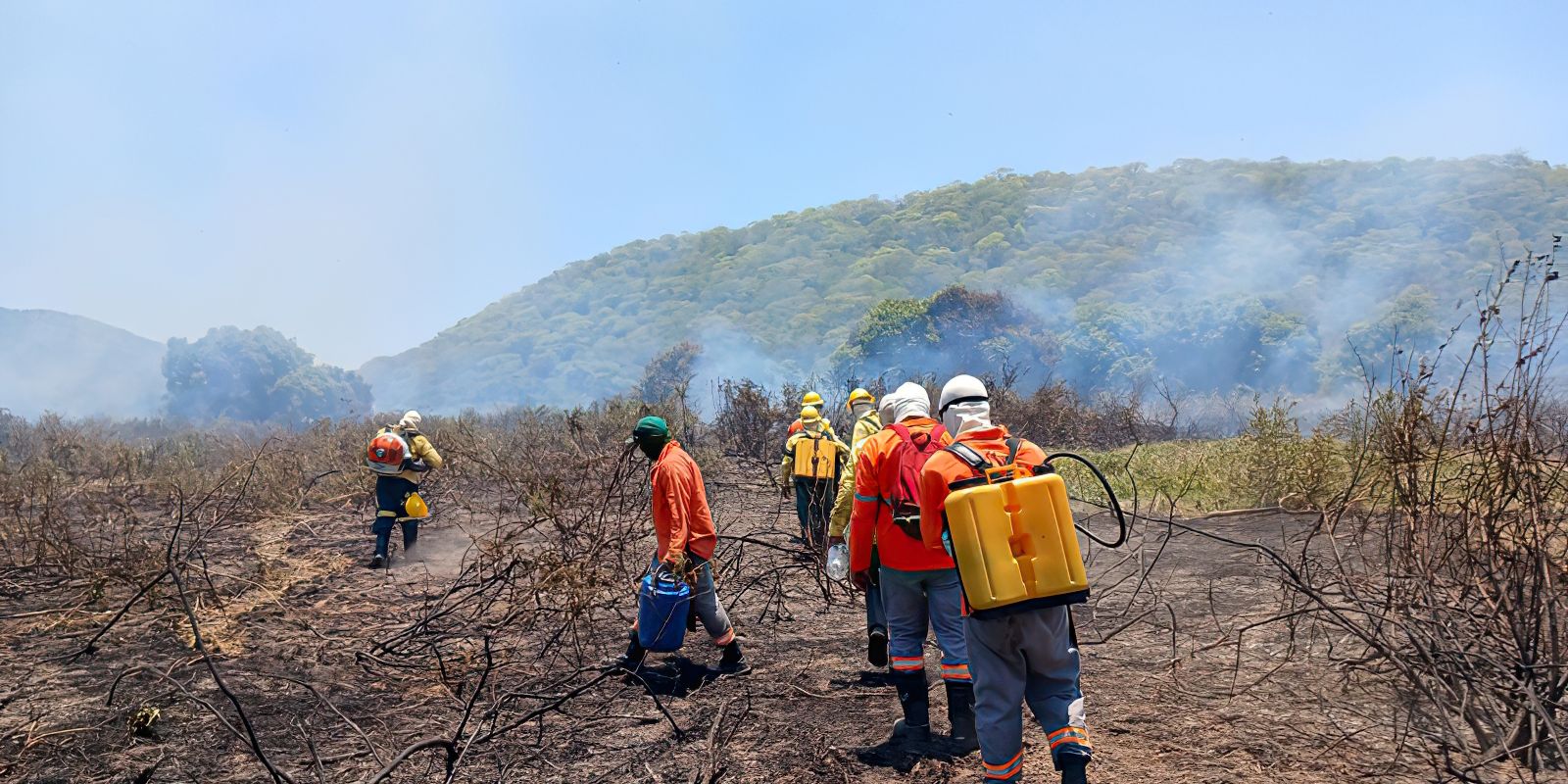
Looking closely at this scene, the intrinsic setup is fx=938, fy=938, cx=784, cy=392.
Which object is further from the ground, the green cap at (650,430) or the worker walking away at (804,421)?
the green cap at (650,430)

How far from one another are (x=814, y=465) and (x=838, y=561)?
2.98m

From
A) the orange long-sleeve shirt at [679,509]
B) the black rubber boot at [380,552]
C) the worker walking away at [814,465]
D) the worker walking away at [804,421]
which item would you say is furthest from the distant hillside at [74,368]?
the orange long-sleeve shirt at [679,509]

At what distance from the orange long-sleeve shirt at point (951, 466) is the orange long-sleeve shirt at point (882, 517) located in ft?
2.29

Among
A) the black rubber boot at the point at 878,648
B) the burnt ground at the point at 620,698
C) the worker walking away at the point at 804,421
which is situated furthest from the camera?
the worker walking away at the point at 804,421

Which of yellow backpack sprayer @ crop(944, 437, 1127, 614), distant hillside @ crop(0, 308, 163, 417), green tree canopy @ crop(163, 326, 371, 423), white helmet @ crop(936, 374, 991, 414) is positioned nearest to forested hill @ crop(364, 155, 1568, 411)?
distant hillside @ crop(0, 308, 163, 417)

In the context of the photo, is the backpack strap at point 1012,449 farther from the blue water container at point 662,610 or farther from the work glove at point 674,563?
the blue water container at point 662,610

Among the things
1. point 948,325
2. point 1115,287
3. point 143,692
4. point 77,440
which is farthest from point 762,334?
point 143,692

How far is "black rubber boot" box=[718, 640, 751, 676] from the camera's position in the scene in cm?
548

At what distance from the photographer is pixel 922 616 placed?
4.38 metres

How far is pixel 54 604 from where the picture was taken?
7031mm

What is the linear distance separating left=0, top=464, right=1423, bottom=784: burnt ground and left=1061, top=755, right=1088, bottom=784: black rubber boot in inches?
30.2

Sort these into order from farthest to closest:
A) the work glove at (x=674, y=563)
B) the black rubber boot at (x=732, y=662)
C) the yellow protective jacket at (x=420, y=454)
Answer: the yellow protective jacket at (x=420, y=454) < the black rubber boot at (x=732, y=662) < the work glove at (x=674, y=563)

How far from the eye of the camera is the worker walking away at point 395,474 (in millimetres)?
8742

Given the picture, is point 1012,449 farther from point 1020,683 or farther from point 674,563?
point 674,563
